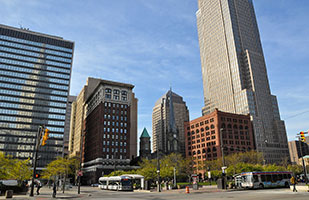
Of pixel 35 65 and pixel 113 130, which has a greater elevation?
pixel 35 65

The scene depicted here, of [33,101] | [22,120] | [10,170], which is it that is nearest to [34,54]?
[33,101]

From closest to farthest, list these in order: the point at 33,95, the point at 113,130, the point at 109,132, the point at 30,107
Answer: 1. the point at 109,132
2. the point at 113,130
3. the point at 30,107
4. the point at 33,95

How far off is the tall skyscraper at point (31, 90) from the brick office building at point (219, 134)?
80865mm

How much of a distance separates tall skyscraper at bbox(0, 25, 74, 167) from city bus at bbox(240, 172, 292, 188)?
122m

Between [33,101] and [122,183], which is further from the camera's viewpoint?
[33,101]

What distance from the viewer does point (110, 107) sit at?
12506 centimetres

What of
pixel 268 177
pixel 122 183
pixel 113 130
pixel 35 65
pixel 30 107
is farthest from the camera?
pixel 35 65

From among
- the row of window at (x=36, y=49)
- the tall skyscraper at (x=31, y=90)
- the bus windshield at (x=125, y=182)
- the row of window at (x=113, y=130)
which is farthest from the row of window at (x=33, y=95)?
the bus windshield at (x=125, y=182)

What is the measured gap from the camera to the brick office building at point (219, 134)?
429 ft

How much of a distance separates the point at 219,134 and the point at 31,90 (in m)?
109

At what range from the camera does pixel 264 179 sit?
136 feet

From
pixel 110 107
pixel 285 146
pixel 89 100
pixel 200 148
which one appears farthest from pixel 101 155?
pixel 285 146

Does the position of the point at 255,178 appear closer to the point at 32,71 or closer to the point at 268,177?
the point at 268,177

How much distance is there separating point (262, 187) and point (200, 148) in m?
103
